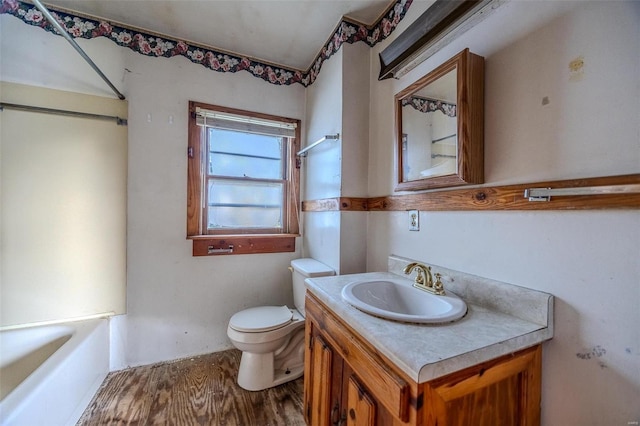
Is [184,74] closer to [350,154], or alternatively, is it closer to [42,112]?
[42,112]

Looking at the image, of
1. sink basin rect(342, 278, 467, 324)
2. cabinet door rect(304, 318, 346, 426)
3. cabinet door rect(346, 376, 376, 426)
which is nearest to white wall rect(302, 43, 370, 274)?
sink basin rect(342, 278, 467, 324)

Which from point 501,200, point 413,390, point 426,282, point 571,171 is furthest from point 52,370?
point 571,171

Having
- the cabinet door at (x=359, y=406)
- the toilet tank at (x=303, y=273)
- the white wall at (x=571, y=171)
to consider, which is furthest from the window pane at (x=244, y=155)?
the cabinet door at (x=359, y=406)

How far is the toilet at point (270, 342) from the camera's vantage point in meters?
1.46

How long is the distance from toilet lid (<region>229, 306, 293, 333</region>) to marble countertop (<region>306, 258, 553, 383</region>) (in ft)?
2.33

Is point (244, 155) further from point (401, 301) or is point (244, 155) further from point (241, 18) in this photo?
point (401, 301)

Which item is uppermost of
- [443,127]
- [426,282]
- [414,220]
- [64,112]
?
[64,112]

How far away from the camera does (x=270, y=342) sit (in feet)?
4.84

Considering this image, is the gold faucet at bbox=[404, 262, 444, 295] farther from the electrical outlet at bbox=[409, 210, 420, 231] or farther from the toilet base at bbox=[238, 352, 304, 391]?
the toilet base at bbox=[238, 352, 304, 391]

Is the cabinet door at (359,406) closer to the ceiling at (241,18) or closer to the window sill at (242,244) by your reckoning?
the window sill at (242,244)

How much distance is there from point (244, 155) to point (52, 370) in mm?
1599

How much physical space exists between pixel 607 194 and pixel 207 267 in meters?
2.06

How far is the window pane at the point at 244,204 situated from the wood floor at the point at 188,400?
103 cm

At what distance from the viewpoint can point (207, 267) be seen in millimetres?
1834
